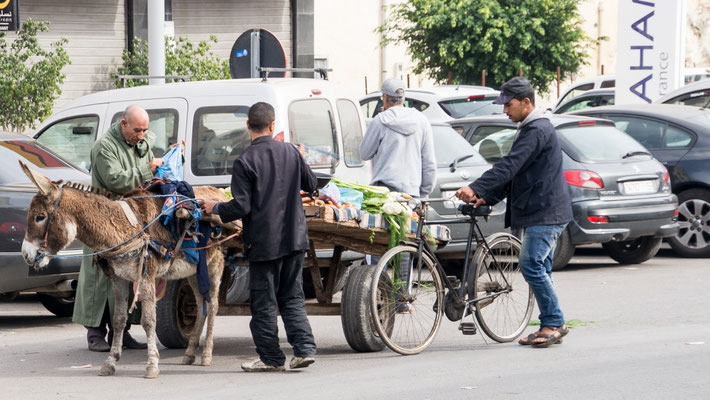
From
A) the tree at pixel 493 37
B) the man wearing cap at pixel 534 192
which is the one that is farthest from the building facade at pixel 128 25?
the man wearing cap at pixel 534 192

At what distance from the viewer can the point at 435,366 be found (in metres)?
7.56

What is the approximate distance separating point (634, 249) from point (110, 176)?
7.29 metres

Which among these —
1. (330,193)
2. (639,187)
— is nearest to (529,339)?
(330,193)

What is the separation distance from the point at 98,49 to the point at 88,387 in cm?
1580

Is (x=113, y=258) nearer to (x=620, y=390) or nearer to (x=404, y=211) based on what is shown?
(x=404, y=211)

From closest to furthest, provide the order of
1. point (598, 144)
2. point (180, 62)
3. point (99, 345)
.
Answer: point (99, 345) → point (598, 144) → point (180, 62)

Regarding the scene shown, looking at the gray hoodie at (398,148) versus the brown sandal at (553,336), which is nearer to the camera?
the brown sandal at (553,336)

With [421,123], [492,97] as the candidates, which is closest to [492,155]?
[421,123]

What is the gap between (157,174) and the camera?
7.77m

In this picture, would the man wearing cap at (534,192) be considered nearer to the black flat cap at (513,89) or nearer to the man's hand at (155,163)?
the black flat cap at (513,89)

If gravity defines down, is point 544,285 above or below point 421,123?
below

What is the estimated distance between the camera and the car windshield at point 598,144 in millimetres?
12594

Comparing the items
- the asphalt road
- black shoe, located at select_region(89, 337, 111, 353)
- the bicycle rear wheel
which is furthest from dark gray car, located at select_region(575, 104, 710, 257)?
black shoe, located at select_region(89, 337, 111, 353)

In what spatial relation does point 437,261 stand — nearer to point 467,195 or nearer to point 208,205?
point 467,195
